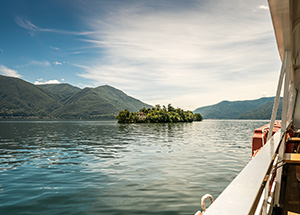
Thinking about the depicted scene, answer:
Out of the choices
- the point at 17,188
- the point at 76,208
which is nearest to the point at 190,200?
the point at 76,208

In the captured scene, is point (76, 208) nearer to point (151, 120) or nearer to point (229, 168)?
point (229, 168)

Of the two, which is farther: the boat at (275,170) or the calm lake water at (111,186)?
the calm lake water at (111,186)

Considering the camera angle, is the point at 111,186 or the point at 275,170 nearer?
the point at 275,170

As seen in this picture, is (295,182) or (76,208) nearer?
(295,182)

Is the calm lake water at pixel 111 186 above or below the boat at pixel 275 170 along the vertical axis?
below

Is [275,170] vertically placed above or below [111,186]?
above

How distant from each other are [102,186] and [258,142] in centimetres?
530

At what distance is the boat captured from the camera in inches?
37.5

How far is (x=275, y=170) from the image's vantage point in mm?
3363

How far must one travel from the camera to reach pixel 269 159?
205 centimetres

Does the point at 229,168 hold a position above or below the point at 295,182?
below

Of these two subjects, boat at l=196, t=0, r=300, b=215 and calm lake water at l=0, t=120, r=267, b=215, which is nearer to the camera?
boat at l=196, t=0, r=300, b=215

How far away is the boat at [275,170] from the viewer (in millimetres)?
953

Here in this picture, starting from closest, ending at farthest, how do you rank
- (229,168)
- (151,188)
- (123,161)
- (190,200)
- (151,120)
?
(190,200), (151,188), (229,168), (123,161), (151,120)
